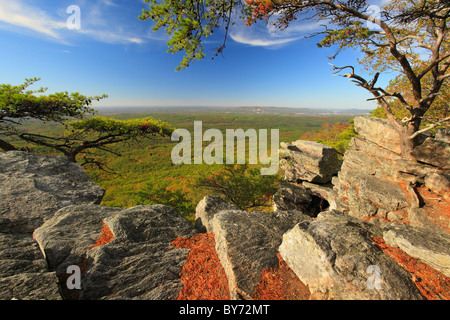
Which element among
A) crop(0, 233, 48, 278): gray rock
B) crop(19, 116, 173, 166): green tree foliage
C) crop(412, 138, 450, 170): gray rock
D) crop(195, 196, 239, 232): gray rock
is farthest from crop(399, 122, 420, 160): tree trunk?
crop(0, 233, 48, 278): gray rock

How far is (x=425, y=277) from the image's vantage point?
338cm

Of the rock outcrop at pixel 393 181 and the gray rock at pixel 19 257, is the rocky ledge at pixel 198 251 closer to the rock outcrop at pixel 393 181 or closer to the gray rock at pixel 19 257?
the gray rock at pixel 19 257

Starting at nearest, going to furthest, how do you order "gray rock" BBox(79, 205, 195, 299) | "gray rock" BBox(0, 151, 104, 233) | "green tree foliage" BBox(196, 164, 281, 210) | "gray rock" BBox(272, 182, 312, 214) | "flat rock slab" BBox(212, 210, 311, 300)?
1. "gray rock" BBox(79, 205, 195, 299)
2. "flat rock slab" BBox(212, 210, 311, 300)
3. "gray rock" BBox(0, 151, 104, 233)
4. "green tree foliage" BBox(196, 164, 281, 210)
5. "gray rock" BBox(272, 182, 312, 214)

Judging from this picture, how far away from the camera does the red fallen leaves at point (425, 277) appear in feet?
10.0

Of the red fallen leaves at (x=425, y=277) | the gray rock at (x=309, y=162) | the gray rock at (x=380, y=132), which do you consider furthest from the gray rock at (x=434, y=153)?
the red fallen leaves at (x=425, y=277)

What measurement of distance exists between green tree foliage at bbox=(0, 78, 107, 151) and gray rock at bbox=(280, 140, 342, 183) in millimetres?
16519

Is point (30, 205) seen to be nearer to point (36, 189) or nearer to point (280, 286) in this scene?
point (36, 189)

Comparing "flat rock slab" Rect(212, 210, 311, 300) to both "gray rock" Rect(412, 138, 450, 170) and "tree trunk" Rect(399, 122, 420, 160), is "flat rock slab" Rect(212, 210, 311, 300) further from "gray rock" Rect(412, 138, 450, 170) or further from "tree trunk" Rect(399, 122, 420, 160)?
"gray rock" Rect(412, 138, 450, 170)

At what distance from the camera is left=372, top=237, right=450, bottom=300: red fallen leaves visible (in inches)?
120
